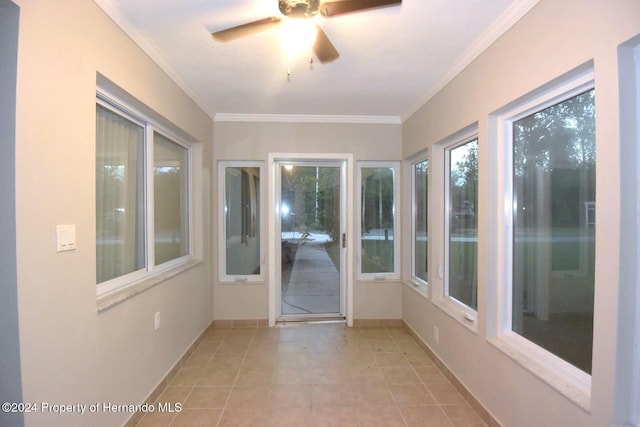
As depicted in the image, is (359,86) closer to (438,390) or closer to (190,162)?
(190,162)

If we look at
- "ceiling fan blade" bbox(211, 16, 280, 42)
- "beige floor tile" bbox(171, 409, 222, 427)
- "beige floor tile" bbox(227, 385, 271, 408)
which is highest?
"ceiling fan blade" bbox(211, 16, 280, 42)

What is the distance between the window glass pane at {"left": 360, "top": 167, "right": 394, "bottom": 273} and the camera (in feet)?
12.9

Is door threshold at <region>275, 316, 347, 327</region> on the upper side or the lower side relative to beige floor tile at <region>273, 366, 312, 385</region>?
upper

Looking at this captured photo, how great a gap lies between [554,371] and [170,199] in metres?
2.92

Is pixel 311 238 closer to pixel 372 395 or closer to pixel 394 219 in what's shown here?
pixel 394 219

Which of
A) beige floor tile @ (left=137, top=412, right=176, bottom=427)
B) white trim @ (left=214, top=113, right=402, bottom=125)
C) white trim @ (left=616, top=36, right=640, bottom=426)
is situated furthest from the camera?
white trim @ (left=214, top=113, right=402, bottom=125)

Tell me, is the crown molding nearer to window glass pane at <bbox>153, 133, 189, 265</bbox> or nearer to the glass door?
window glass pane at <bbox>153, 133, 189, 265</bbox>

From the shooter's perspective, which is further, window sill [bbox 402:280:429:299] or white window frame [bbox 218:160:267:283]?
white window frame [bbox 218:160:267:283]

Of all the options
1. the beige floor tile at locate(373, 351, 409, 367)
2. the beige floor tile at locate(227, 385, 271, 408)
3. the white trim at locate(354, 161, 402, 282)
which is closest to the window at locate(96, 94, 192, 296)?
the beige floor tile at locate(227, 385, 271, 408)

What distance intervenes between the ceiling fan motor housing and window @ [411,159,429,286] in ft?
7.15

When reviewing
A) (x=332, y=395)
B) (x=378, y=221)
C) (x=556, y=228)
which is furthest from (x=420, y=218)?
(x=332, y=395)

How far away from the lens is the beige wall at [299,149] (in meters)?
3.76

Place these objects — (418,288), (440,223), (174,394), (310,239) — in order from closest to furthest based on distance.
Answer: (174,394) < (440,223) < (418,288) < (310,239)

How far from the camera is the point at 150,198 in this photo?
2445 mm
